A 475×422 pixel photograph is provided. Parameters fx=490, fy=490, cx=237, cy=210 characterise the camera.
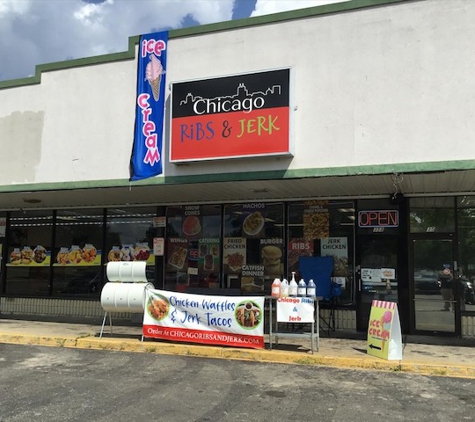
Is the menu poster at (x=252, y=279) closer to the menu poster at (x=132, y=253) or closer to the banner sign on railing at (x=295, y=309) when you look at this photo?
the menu poster at (x=132, y=253)

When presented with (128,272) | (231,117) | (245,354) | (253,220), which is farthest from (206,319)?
(231,117)

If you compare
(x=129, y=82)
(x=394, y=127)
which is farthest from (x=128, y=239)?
(x=394, y=127)

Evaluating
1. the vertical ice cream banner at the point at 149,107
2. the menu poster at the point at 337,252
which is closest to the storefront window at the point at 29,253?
the vertical ice cream banner at the point at 149,107

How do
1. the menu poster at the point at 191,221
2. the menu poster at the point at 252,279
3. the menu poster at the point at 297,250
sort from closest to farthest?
the menu poster at the point at 297,250 < the menu poster at the point at 252,279 < the menu poster at the point at 191,221

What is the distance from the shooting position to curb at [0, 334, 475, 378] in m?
7.96

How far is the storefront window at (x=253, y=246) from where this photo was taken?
12109mm

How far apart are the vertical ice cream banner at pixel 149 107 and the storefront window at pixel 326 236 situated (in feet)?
12.0

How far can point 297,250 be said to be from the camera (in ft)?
39.0

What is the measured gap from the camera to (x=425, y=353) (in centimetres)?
912

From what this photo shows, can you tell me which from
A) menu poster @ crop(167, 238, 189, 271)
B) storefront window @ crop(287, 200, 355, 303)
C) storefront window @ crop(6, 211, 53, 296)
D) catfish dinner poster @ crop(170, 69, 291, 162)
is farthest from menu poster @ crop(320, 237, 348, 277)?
storefront window @ crop(6, 211, 53, 296)

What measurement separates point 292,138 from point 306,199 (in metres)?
2.67

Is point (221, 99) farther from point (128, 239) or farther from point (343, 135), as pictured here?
point (128, 239)

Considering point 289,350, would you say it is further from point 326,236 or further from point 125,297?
point 125,297

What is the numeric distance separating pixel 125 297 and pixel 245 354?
9.62ft
